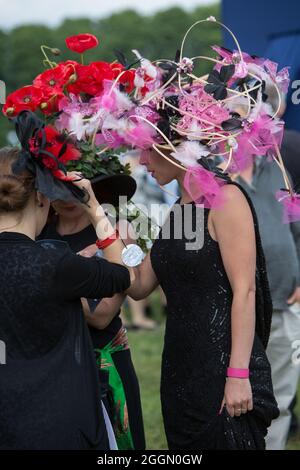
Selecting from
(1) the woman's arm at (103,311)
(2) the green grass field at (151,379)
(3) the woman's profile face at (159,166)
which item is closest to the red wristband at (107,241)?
(1) the woman's arm at (103,311)

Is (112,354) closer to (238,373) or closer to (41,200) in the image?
(238,373)

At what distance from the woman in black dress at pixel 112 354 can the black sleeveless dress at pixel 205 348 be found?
210 millimetres

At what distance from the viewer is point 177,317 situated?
2.73 metres

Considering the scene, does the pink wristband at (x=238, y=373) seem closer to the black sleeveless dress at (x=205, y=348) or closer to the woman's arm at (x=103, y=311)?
the black sleeveless dress at (x=205, y=348)

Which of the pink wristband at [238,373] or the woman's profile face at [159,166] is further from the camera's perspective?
the woman's profile face at [159,166]

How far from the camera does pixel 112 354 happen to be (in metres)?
2.88

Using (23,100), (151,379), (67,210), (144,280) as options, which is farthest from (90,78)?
(151,379)

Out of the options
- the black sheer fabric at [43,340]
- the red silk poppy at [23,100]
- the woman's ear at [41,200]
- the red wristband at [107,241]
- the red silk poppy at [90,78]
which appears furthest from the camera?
the red silk poppy at [90,78]

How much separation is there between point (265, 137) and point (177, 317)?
73cm

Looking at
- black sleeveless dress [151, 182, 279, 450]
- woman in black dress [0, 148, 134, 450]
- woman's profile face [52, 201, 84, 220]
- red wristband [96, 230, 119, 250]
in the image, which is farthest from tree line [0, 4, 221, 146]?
woman in black dress [0, 148, 134, 450]

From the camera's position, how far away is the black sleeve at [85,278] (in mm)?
2221

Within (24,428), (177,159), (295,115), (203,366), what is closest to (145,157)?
(177,159)

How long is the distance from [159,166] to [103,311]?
57cm
